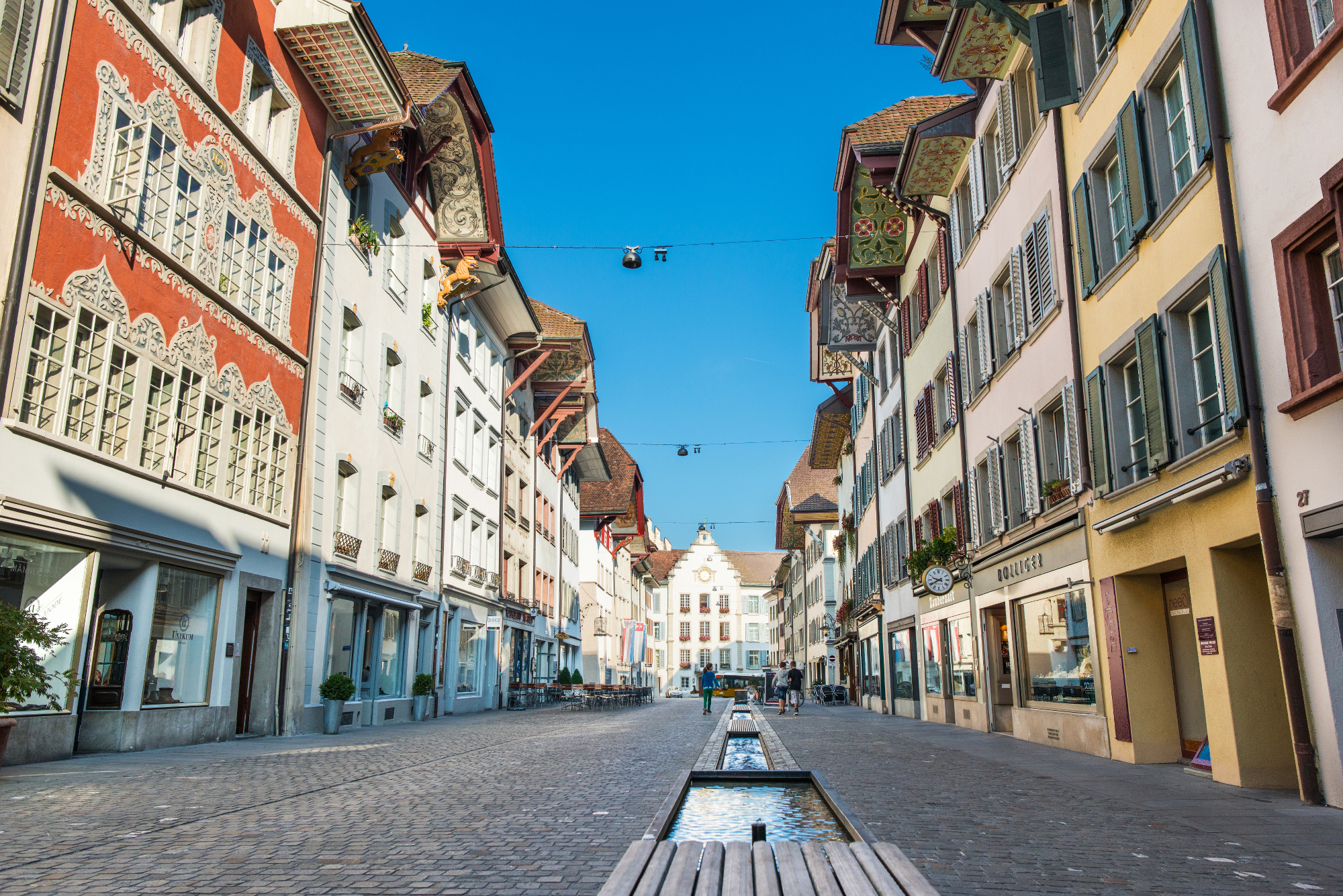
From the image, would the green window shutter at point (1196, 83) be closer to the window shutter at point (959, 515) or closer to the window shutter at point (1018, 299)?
the window shutter at point (1018, 299)

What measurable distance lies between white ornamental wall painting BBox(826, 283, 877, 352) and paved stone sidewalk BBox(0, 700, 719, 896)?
65.9ft

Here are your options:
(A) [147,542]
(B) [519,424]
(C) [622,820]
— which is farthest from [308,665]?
(B) [519,424]

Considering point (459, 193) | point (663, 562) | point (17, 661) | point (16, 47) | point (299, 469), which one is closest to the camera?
point (17, 661)

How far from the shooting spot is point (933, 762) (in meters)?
13.0

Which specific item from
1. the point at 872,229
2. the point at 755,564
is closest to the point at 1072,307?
the point at 872,229

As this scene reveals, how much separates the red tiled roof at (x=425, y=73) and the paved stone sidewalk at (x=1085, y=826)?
18.5 metres

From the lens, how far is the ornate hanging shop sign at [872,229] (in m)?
25.8

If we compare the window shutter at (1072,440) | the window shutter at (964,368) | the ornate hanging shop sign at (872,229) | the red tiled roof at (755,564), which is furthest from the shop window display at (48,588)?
the red tiled roof at (755,564)

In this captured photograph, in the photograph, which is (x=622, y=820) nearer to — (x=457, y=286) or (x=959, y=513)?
(x=959, y=513)

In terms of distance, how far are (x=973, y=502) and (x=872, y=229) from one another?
9.11m

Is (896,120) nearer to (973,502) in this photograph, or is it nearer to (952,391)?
(952,391)

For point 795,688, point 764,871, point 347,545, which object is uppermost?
point 347,545

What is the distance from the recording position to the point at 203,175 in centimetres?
1585

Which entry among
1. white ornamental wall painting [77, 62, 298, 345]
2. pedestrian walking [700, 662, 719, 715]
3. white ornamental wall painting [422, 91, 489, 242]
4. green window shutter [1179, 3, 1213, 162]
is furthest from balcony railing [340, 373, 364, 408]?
green window shutter [1179, 3, 1213, 162]
